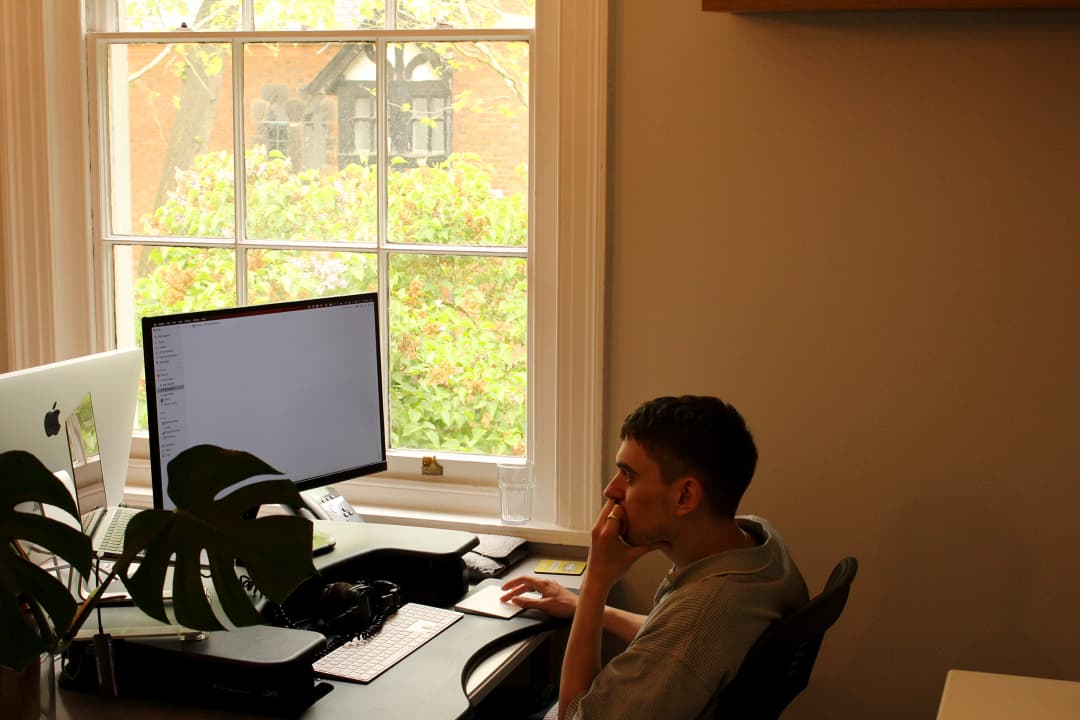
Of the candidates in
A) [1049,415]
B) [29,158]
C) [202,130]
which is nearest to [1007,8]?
[1049,415]

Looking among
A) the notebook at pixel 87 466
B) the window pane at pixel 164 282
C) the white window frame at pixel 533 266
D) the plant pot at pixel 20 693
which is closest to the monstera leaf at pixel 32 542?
the plant pot at pixel 20 693

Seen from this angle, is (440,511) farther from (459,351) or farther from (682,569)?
(682,569)

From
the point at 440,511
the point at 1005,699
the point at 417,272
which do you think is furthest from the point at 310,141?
the point at 1005,699

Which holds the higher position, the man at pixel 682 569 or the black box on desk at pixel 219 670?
the man at pixel 682 569

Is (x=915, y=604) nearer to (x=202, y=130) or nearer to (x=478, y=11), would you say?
(x=478, y=11)

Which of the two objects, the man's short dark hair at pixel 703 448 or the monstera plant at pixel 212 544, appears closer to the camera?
the monstera plant at pixel 212 544

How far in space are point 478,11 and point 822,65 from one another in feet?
2.56

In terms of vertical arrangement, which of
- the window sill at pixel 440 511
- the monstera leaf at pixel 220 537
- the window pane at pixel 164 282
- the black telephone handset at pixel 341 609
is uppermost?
the window pane at pixel 164 282

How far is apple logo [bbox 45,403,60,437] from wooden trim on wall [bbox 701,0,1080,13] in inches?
53.5

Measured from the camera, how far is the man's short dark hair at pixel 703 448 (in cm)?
180

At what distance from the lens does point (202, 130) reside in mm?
2777

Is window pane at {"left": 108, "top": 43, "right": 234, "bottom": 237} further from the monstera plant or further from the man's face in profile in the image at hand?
the monstera plant

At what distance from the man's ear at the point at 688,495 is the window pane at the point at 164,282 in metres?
1.41

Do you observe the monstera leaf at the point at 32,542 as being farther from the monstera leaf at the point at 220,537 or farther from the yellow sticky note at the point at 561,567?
the yellow sticky note at the point at 561,567
